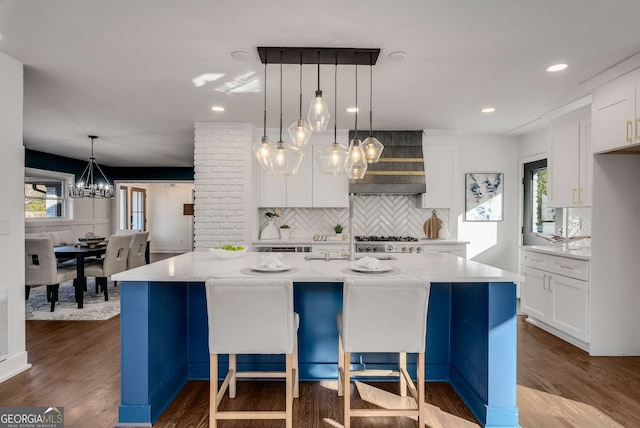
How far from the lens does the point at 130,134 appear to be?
5297mm

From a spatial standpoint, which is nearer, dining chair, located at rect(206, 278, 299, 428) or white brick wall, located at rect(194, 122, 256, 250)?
dining chair, located at rect(206, 278, 299, 428)

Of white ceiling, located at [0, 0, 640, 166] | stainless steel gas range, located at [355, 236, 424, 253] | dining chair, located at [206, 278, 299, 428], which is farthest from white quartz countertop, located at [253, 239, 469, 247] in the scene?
dining chair, located at [206, 278, 299, 428]

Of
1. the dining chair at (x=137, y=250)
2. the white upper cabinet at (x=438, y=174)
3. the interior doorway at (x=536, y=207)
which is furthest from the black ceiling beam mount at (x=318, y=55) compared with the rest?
the dining chair at (x=137, y=250)

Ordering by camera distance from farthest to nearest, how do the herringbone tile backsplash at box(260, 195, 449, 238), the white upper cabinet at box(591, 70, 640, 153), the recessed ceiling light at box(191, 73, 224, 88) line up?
the herringbone tile backsplash at box(260, 195, 449, 238) < the recessed ceiling light at box(191, 73, 224, 88) < the white upper cabinet at box(591, 70, 640, 153)

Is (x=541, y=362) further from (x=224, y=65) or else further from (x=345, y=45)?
(x=224, y=65)

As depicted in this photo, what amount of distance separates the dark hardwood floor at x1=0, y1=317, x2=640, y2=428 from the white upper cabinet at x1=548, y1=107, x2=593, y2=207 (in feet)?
4.96

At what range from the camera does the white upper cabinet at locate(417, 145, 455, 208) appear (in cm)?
502

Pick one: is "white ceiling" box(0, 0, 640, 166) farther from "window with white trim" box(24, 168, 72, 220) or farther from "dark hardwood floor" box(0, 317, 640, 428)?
"window with white trim" box(24, 168, 72, 220)

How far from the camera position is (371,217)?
17.4 feet

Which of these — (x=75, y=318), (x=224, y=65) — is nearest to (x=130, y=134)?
(x=75, y=318)

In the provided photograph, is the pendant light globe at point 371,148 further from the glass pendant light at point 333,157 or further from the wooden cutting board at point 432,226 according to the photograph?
the wooden cutting board at point 432,226

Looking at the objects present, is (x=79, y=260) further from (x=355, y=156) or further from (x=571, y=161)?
(x=571, y=161)

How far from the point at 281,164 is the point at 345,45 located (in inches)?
36.8

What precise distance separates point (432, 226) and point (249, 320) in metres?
3.88
